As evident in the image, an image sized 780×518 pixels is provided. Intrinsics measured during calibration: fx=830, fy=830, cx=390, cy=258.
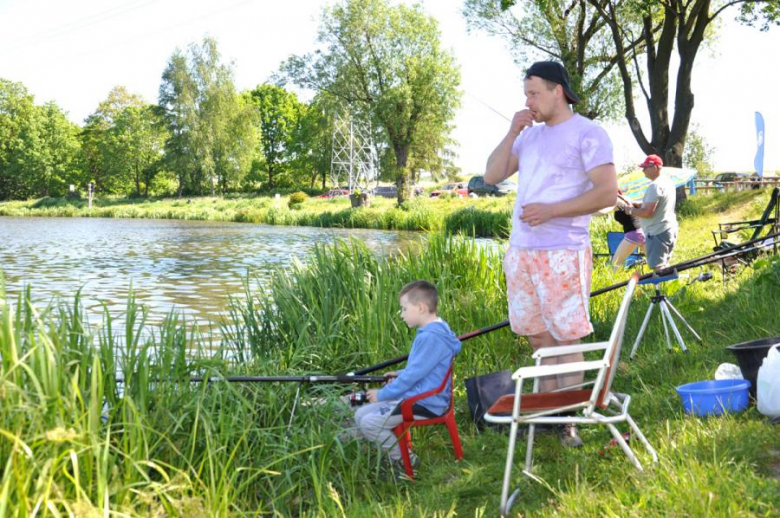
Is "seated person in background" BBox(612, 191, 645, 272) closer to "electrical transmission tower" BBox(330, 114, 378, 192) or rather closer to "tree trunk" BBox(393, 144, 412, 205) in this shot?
"tree trunk" BBox(393, 144, 412, 205)

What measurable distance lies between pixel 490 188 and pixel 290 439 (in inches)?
1507

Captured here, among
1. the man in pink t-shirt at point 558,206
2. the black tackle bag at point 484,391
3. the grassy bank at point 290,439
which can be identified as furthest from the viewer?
the black tackle bag at point 484,391

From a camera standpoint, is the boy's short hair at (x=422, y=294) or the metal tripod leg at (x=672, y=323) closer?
the boy's short hair at (x=422, y=294)

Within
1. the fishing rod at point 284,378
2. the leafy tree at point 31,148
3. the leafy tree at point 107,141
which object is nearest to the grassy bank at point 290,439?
the fishing rod at point 284,378

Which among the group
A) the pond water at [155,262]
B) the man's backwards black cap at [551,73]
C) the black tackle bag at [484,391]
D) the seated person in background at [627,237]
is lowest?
the pond water at [155,262]

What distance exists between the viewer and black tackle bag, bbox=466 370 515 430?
4.25m

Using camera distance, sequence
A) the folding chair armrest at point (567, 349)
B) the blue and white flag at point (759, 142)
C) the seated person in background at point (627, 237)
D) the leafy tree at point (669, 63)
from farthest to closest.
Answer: the leafy tree at point (669, 63)
the seated person in background at point (627, 237)
the blue and white flag at point (759, 142)
the folding chair armrest at point (567, 349)

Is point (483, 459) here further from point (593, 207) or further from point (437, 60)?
point (437, 60)

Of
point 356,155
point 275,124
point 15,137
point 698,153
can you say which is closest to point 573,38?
point 698,153

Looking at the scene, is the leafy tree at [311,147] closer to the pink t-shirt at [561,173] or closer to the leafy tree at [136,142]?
the leafy tree at [136,142]

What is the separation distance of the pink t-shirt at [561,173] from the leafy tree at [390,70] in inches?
1296

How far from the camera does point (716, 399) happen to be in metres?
3.66

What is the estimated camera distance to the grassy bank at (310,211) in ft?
84.2

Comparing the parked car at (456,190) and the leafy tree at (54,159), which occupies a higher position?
Result: the leafy tree at (54,159)
